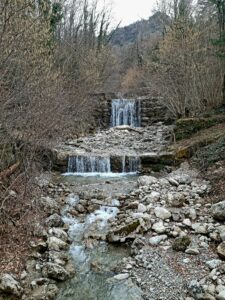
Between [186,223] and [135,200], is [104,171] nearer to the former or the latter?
[135,200]

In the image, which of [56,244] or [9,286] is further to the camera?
[56,244]

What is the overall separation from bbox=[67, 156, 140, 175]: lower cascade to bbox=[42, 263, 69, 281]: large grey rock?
6632mm

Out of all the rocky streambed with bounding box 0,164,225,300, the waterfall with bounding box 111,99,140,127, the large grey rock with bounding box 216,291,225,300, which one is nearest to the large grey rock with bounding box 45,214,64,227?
the rocky streambed with bounding box 0,164,225,300

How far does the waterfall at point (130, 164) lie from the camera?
1140cm

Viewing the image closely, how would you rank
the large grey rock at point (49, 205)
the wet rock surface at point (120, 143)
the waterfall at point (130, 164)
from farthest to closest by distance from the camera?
the wet rock surface at point (120, 143)
the waterfall at point (130, 164)
the large grey rock at point (49, 205)

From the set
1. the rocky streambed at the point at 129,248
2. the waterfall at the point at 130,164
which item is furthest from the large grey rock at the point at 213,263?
the waterfall at the point at 130,164

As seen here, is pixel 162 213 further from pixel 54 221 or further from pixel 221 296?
pixel 221 296

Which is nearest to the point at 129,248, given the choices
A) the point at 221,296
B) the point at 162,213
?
the point at 162,213

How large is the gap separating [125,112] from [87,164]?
8.86 metres

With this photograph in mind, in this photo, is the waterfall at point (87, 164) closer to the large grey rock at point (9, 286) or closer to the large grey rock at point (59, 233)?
the large grey rock at point (59, 233)

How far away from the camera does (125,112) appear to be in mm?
20047

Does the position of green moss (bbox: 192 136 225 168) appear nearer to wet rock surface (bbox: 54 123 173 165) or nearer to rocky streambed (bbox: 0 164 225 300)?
rocky streambed (bbox: 0 164 225 300)

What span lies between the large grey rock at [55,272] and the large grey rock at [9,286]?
0.46 m

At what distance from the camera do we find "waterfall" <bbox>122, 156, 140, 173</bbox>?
11398 millimetres
